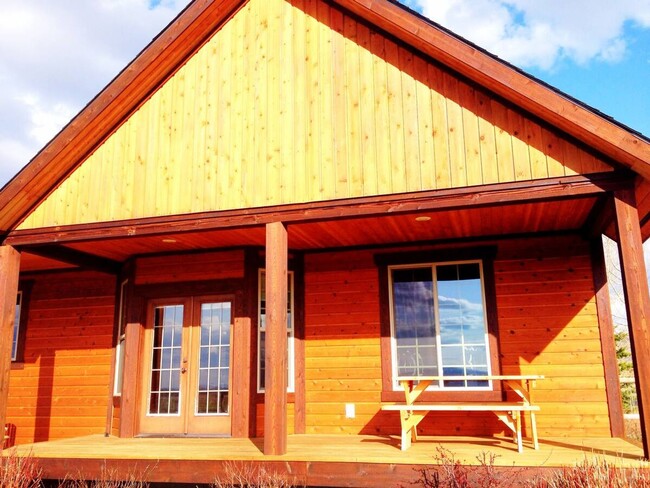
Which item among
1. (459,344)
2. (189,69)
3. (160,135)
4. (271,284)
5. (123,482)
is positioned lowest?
(123,482)

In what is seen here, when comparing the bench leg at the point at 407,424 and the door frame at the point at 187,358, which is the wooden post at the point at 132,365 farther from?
the bench leg at the point at 407,424

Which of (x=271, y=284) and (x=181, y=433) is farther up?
(x=271, y=284)

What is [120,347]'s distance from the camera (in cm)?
914

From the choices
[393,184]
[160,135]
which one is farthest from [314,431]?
[160,135]

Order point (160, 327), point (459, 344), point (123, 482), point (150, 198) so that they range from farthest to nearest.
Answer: point (160, 327)
point (459, 344)
point (150, 198)
point (123, 482)

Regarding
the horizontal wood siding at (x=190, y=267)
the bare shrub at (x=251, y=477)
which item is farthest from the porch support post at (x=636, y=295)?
the horizontal wood siding at (x=190, y=267)

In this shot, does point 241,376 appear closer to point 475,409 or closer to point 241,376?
point 241,376

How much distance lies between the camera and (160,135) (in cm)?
729

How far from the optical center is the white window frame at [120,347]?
891cm

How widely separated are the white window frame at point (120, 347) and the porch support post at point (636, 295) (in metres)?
6.84

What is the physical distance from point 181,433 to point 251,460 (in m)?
2.64

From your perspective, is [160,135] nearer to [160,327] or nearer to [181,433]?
[160,327]

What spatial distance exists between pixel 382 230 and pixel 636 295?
3140 millimetres

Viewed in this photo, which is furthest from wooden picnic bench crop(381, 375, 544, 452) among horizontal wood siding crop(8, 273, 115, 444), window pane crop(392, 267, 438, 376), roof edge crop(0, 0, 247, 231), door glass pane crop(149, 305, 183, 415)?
horizontal wood siding crop(8, 273, 115, 444)
